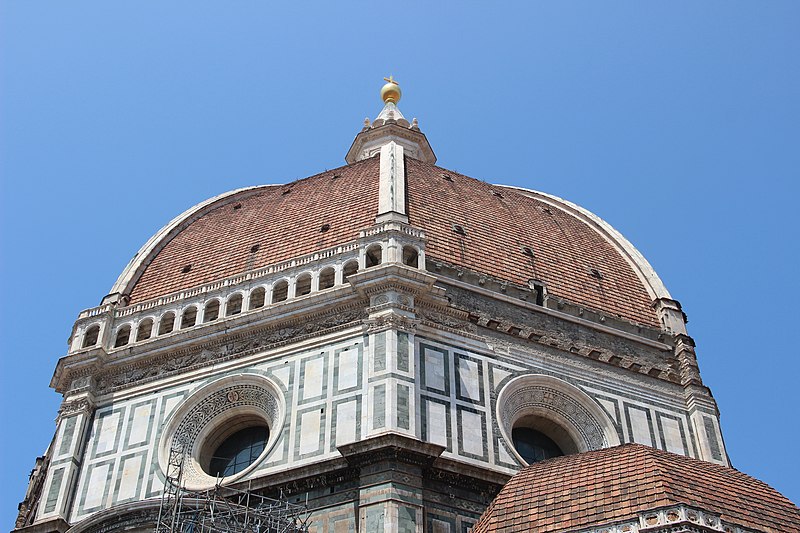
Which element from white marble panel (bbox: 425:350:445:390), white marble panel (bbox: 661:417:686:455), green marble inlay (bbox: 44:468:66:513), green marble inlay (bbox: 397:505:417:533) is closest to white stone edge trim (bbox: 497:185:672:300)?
white marble panel (bbox: 661:417:686:455)

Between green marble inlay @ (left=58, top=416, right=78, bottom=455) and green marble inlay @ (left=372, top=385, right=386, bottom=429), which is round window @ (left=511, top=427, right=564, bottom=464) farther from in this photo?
green marble inlay @ (left=58, top=416, right=78, bottom=455)

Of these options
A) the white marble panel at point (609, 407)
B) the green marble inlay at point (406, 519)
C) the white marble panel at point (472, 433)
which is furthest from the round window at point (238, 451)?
the white marble panel at point (609, 407)

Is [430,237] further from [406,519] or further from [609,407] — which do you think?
[406,519]

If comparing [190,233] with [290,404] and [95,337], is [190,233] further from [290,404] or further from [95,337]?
[290,404]

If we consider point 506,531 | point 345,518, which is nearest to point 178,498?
point 345,518

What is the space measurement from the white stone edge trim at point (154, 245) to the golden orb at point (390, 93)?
8585 mm

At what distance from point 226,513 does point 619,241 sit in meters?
14.9

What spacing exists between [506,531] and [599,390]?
24.5 ft

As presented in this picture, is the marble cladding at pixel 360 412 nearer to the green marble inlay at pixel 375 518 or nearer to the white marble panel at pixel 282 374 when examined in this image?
the white marble panel at pixel 282 374

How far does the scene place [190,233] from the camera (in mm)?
30844

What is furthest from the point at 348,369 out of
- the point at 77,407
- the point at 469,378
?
the point at 77,407

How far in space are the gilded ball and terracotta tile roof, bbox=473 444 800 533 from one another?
73.4ft

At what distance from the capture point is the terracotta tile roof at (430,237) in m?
27.5

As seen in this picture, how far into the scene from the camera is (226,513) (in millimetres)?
20375
